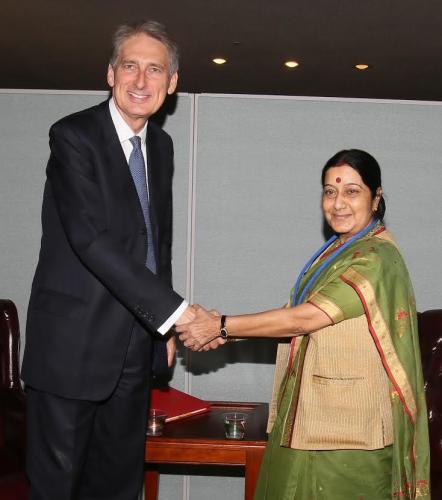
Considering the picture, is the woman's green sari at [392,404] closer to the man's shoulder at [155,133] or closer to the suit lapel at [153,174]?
the suit lapel at [153,174]

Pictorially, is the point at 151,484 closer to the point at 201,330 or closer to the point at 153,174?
the point at 201,330

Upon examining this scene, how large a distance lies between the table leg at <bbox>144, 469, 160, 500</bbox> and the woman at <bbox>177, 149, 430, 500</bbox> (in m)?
1.02

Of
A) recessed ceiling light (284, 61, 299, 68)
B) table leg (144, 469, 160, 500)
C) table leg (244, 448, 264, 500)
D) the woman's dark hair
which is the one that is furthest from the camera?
recessed ceiling light (284, 61, 299, 68)

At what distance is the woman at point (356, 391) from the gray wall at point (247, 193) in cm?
94

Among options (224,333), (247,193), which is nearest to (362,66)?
(247,193)

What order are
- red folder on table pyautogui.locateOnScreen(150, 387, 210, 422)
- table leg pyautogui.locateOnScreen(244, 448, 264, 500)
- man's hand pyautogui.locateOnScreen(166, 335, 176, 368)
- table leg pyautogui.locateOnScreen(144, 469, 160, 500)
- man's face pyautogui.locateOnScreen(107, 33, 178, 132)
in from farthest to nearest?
1. table leg pyautogui.locateOnScreen(144, 469, 160, 500)
2. red folder on table pyautogui.locateOnScreen(150, 387, 210, 422)
3. table leg pyautogui.locateOnScreen(244, 448, 264, 500)
4. man's hand pyautogui.locateOnScreen(166, 335, 176, 368)
5. man's face pyautogui.locateOnScreen(107, 33, 178, 132)

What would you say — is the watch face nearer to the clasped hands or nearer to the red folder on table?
the clasped hands

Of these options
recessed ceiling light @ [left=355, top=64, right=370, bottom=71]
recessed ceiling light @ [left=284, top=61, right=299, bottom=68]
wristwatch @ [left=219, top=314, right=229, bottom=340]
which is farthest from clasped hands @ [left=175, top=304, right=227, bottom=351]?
recessed ceiling light @ [left=355, top=64, right=370, bottom=71]

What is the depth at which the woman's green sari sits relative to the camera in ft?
7.42

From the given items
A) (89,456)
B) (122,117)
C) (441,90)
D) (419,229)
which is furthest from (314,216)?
(441,90)

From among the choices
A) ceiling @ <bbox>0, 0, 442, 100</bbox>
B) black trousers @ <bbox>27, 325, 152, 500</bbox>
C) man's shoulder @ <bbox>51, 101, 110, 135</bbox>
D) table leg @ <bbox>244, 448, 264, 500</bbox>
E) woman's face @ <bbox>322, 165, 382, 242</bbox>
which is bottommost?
table leg @ <bbox>244, 448, 264, 500</bbox>

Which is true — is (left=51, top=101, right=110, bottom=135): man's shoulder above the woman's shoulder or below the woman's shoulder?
above

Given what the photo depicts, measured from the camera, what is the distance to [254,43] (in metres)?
7.10

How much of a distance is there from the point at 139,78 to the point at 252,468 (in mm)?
1460
